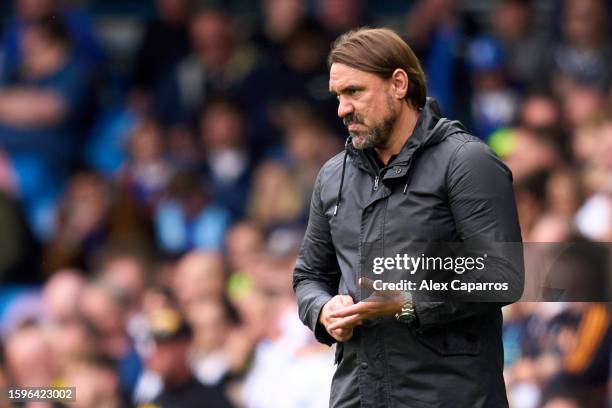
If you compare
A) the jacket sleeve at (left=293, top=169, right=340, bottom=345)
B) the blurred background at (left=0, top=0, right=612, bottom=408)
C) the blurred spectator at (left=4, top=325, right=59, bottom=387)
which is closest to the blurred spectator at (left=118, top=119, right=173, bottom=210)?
the blurred background at (left=0, top=0, right=612, bottom=408)

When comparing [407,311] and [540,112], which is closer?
[407,311]

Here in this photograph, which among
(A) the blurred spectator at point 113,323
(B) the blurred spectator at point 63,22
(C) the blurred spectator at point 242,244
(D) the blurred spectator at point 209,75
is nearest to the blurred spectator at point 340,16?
(D) the blurred spectator at point 209,75

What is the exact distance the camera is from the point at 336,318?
11.6 ft

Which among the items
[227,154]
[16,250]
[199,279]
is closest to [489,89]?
[227,154]

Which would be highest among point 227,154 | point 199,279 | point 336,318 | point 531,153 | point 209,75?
point 336,318

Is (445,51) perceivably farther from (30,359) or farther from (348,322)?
(348,322)

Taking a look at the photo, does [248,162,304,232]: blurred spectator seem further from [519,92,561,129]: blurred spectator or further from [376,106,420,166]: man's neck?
[376,106,420,166]: man's neck

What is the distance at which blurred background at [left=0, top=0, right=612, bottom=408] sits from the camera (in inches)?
271

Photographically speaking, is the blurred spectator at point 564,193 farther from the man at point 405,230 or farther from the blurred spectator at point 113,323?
the man at point 405,230

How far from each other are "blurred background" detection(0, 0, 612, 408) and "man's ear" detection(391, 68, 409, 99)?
2718mm

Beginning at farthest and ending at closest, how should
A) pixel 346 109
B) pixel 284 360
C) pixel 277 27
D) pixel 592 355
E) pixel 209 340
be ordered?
pixel 277 27 → pixel 209 340 → pixel 284 360 → pixel 592 355 → pixel 346 109

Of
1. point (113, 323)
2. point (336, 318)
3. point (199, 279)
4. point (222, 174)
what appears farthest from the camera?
point (222, 174)

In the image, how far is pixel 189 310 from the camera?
Answer: 7.51m

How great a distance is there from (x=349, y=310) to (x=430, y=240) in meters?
0.28
